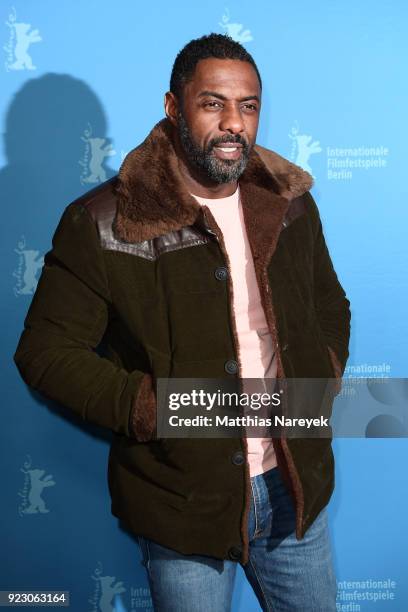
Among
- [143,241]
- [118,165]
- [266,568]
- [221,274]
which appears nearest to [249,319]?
[221,274]

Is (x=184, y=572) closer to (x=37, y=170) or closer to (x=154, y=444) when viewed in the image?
(x=154, y=444)

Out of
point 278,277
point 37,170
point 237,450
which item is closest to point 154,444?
point 237,450

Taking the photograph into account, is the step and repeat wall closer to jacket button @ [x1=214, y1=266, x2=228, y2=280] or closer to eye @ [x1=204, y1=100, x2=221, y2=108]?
eye @ [x1=204, y1=100, x2=221, y2=108]

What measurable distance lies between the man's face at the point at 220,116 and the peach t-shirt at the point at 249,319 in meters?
0.10

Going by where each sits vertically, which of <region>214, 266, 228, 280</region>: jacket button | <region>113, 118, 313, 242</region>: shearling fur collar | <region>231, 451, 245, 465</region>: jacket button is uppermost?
<region>113, 118, 313, 242</region>: shearling fur collar

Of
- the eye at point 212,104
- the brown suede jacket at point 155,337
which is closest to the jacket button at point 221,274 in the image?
the brown suede jacket at point 155,337

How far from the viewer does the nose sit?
147 cm

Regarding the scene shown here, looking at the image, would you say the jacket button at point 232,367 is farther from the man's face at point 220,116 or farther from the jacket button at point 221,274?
the man's face at point 220,116

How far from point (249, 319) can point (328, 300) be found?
14.3 inches

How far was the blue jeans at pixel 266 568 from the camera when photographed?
4.87ft

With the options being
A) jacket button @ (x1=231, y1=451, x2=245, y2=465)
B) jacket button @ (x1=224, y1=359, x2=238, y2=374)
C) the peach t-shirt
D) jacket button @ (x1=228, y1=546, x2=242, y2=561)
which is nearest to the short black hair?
the peach t-shirt

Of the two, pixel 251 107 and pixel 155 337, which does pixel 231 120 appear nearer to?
pixel 251 107

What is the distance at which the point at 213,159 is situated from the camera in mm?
1491

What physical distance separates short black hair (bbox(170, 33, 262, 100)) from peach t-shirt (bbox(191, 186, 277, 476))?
248mm
